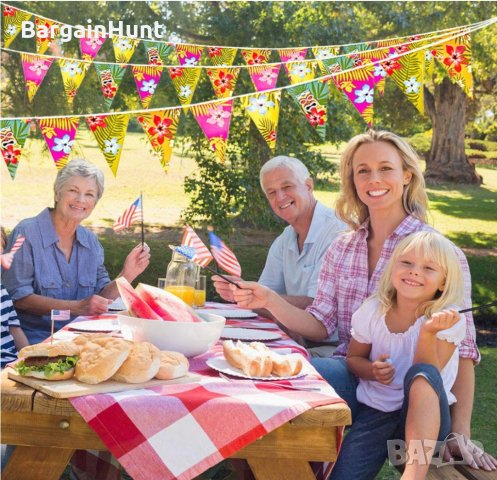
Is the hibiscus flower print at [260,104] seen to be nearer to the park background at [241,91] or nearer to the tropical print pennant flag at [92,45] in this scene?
the tropical print pennant flag at [92,45]

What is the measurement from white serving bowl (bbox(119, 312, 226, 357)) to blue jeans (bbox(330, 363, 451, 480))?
2.21ft

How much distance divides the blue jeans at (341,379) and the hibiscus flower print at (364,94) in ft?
6.38

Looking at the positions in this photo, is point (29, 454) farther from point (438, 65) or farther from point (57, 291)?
point (438, 65)

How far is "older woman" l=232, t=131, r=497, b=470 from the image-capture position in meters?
3.38

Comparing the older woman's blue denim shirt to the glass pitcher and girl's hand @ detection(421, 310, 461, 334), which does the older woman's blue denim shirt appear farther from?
girl's hand @ detection(421, 310, 461, 334)

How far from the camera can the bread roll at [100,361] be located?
7.20ft

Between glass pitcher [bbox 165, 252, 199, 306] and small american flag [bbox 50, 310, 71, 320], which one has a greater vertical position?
small american flag [bbox 50, 310, 71, 320]

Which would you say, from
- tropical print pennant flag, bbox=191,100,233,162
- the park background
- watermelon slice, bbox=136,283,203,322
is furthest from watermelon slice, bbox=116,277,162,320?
the park background

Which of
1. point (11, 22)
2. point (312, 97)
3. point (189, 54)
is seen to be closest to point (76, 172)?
point (312, 97)

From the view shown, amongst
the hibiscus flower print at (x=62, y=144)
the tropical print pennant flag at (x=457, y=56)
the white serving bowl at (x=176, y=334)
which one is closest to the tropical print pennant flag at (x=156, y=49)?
the hibiscus flower print at (x=62, y=144)

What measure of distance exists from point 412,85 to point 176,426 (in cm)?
311

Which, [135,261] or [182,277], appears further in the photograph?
[135,261]

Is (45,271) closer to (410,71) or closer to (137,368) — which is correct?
(137,368)

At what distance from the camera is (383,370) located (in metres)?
2.85
